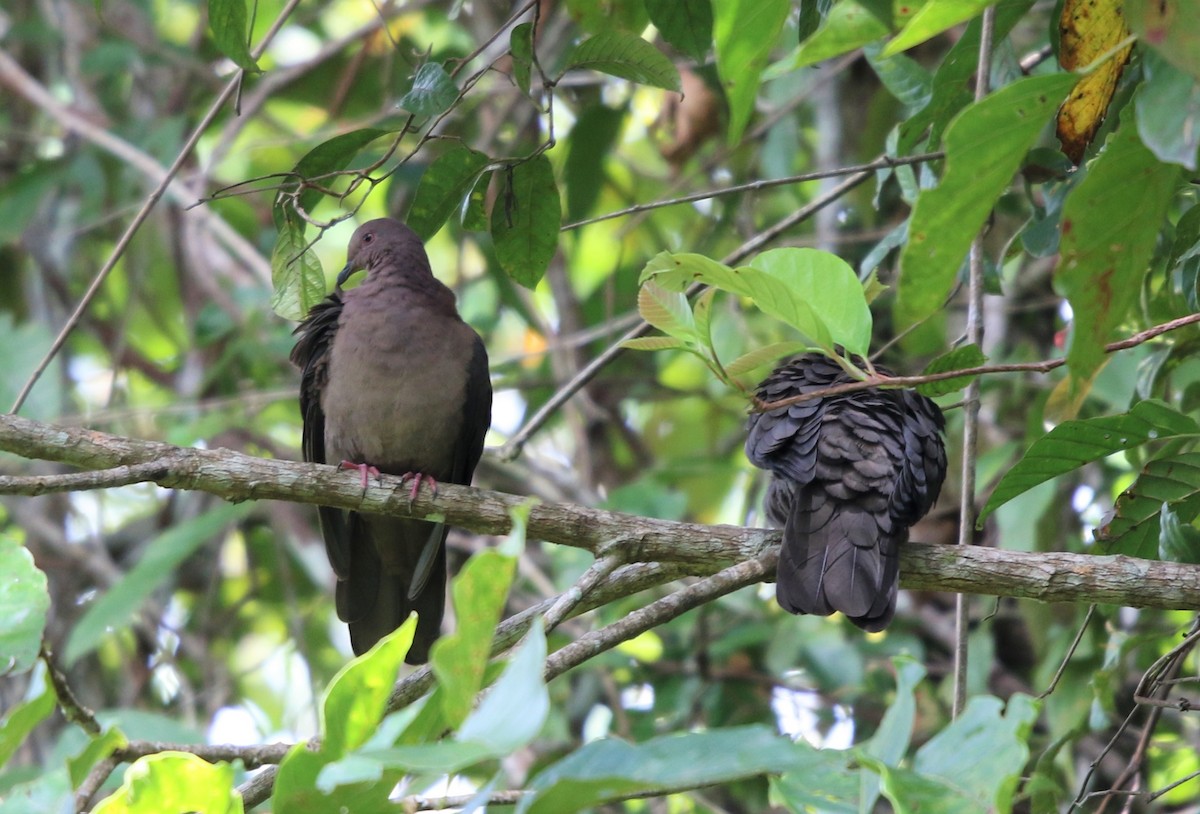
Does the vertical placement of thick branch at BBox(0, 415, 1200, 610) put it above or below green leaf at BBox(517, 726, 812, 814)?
above

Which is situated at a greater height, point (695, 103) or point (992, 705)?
point (695, 103)

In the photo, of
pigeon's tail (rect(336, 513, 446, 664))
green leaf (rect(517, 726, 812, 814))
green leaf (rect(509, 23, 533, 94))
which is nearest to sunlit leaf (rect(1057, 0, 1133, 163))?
green leaf (rect(509, 23, 533, 94))

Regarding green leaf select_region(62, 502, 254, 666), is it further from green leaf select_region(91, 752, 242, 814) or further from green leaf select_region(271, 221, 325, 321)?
green leaf select_region(91, 752, 242, 814)

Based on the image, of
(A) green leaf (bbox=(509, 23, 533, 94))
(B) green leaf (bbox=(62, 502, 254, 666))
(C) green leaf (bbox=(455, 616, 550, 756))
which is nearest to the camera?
(C) green leaf (bbox=(455, 616, 550, 756))

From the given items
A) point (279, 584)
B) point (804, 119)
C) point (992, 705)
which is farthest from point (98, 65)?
point (992, 705)

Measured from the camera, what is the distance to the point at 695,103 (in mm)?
5293

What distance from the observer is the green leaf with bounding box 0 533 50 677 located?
2180mm

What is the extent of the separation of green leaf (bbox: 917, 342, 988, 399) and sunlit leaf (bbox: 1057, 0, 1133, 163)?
0.47 m

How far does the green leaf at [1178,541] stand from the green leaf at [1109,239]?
110 centimetres

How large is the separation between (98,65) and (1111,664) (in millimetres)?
5308

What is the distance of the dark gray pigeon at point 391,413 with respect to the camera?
4.36 metres

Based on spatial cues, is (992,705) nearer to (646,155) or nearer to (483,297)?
(483,297)

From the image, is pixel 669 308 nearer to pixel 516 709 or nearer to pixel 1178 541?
pixel 516 709

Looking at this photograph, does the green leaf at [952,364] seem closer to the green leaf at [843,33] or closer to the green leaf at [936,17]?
the green leaf at [843,33]
